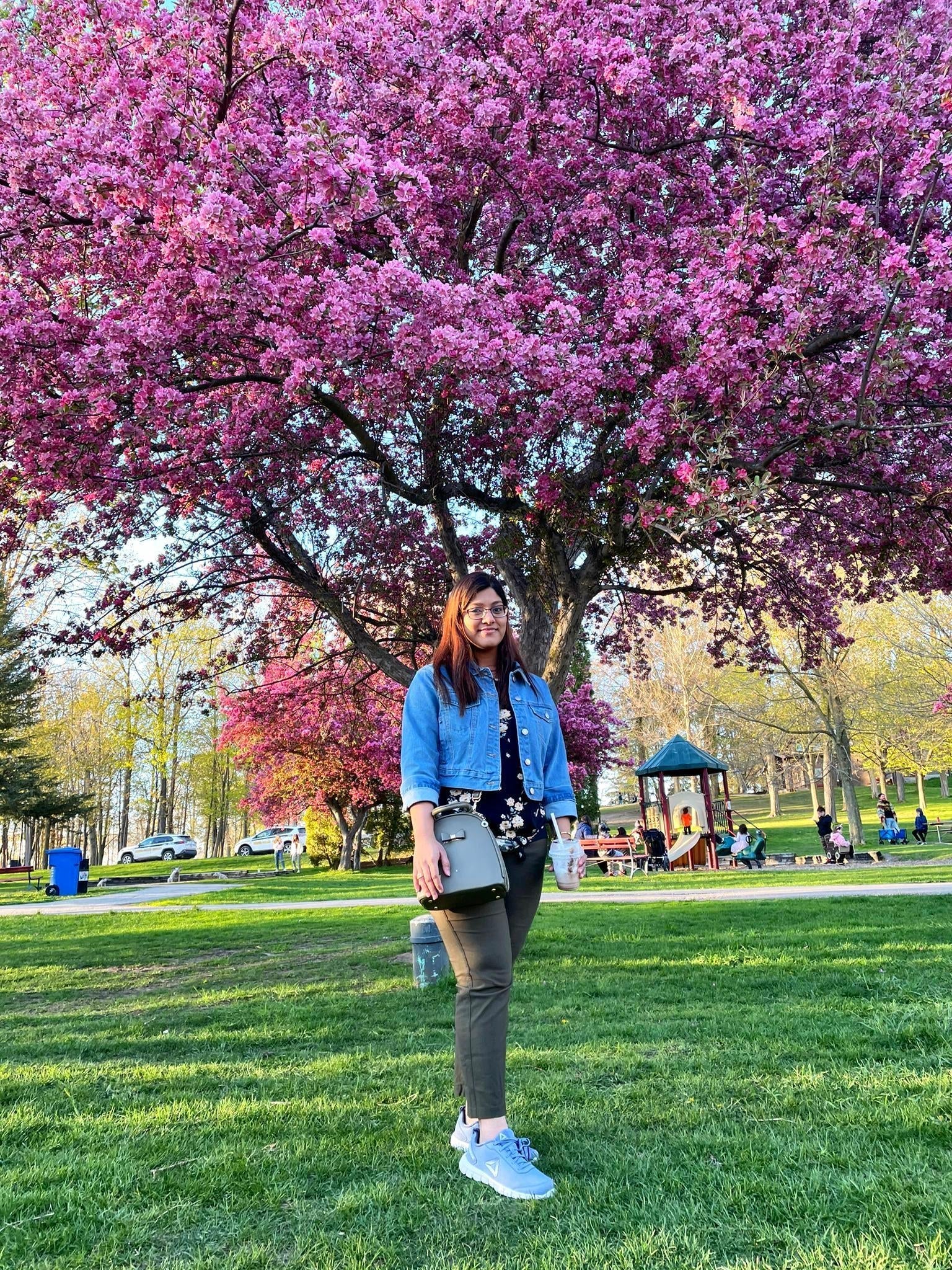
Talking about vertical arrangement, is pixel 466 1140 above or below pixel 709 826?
below

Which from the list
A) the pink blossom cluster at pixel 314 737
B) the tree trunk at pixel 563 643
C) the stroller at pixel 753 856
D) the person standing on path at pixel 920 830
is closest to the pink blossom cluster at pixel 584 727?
the pink blossom cluster at pixel 314 737

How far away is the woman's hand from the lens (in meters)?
2.79

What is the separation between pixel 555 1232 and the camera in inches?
89.6

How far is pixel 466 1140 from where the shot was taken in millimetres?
2855

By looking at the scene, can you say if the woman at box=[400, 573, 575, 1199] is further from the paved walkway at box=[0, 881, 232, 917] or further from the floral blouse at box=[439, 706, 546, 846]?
the paved walkway at box=[0, 881, 232, 917]

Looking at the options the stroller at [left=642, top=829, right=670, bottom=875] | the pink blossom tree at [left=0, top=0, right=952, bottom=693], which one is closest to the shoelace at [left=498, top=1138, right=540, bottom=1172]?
the pink blossom tree at [left=0, top=0, right=952, bottom=693]

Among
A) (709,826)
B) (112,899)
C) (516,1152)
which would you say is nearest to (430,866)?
(516,1152)

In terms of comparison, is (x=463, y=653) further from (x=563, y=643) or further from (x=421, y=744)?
(x=563, y=643)

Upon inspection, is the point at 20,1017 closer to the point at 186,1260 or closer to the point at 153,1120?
the point at 153,1120

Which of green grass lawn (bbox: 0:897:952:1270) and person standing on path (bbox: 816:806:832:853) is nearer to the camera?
green grass lawn (bbox: 0:897:952:1270)

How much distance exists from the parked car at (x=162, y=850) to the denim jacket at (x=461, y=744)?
128ft

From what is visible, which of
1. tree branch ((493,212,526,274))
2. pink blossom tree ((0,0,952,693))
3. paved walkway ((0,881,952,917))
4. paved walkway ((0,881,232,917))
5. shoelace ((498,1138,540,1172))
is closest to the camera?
shoelace ((498,1138,540,1172))

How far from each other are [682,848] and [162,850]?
84.9ft

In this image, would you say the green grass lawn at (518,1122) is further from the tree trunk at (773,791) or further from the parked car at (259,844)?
the parked car at (259,844)
